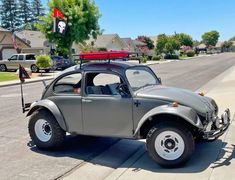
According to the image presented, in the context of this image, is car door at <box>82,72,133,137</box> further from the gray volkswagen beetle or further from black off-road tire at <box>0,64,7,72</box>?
black off-road tire at <box>0,64,7,72</box>

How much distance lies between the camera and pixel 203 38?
19338 centimetres

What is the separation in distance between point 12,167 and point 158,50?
277ft

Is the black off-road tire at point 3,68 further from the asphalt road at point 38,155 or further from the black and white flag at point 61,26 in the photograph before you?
the asphalt road at point 38,155

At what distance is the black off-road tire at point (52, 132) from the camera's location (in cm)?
698

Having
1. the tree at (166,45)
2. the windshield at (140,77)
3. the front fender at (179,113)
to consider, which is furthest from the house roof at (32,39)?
the front fender at (179,113)

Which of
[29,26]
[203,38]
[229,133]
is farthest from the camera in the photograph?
[203,38]

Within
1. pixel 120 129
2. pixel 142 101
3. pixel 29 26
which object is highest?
pixel 29 26

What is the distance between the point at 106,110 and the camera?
643cm

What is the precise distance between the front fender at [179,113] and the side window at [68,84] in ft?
5.65

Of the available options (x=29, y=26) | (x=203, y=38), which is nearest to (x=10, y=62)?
(x=29, y=26)

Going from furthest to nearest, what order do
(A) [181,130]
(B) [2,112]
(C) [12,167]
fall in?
(B) [2,112] < (C) [12,167] < (A) [181,130]

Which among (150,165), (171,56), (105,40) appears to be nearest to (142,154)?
(150,165)

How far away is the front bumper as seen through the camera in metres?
5.83

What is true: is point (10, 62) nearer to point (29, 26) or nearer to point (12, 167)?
point (12, 167)
